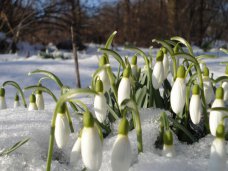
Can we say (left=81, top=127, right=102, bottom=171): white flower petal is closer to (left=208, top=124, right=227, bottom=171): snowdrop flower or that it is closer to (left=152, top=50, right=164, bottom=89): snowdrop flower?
(left=208, top=124, right=227, bottom=171): snowdrop flower

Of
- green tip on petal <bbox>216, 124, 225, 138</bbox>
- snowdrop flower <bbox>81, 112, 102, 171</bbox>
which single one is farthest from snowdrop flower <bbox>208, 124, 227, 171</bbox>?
snowdrop flower <bbox>81, 112, 102, 171</bbox>

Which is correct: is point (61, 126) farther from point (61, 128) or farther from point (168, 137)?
point (168, 137)

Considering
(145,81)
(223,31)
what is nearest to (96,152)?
(145,81)

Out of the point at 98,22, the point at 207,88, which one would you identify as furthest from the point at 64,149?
the point at 98,22

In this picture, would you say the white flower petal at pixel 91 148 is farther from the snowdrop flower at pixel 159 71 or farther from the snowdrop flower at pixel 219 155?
the snowdrop flower at pixel 159 71

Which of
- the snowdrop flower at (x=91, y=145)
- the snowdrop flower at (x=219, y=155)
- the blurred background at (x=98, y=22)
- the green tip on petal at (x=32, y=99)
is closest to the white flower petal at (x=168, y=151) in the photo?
the snowdrop flower at (x=219, y=155)

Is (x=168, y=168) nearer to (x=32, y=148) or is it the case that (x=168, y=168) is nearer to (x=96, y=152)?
(x=96, y=152)
